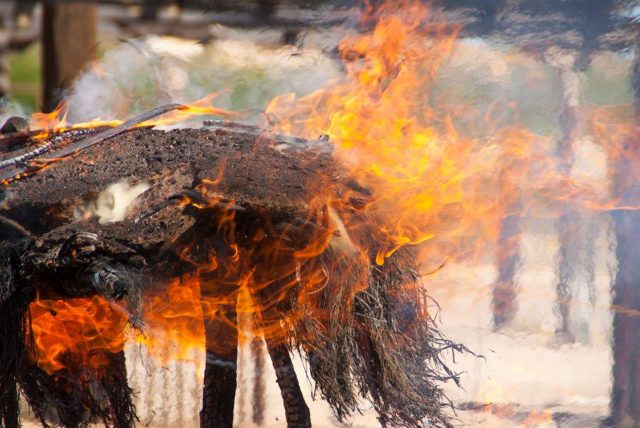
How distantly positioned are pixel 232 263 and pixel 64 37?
9.05 feet

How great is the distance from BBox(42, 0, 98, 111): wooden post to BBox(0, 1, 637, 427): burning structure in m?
1.08

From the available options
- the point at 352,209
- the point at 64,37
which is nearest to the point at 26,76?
the point at 64,37

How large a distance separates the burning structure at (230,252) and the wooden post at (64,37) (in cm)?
108

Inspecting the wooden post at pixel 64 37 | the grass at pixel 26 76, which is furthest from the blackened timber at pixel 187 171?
the grass at pixel 26 76

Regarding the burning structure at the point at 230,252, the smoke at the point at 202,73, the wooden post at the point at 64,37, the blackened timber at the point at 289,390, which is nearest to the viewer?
the burning structure at the point at 230,252

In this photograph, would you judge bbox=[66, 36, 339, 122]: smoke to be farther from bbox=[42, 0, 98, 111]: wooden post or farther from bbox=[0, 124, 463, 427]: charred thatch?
bbox=[0, 124, 463, 427]: charred thatch

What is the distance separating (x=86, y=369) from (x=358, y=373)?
135cm

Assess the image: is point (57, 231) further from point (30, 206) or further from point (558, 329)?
point (558, 329)

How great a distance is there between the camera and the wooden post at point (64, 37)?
5.06 m

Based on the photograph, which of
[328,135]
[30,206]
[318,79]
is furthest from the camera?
[318,79]

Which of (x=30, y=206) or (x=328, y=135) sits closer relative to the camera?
(x=30, y=206)

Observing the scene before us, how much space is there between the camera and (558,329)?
22.0ft

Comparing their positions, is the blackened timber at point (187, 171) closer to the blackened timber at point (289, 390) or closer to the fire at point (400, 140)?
the fire at point (400, 140)

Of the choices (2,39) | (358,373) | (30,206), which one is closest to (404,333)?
(358,373)
